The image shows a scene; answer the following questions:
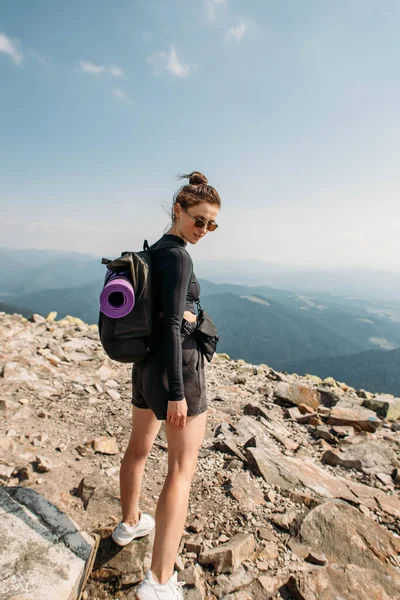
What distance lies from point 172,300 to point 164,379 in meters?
0.68

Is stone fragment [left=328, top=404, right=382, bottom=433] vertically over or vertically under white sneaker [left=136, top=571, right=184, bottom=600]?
under

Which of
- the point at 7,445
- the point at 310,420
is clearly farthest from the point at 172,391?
the point at 310,420

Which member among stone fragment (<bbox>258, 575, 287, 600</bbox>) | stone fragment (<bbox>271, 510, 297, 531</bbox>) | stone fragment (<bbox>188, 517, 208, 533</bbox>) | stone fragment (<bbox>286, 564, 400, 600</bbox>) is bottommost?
stone fragment (<bbox>188, 517, 208, 533</bbox>)

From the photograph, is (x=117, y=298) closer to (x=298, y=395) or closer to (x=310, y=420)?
(x=310, y=420)

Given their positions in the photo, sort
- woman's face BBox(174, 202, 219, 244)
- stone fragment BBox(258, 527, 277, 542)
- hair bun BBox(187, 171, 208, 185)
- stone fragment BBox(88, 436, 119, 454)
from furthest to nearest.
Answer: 1. stone fragment BBox(88, 436, 119, 454)
2. stone fragment BBox(258, 527, 277, 542)
3. hair bun BBox(187, 171, 208, 185)
4. woman's face BBox(174, 202, 219, 244)

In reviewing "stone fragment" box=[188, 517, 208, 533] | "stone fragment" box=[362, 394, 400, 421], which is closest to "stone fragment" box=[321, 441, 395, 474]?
"stone fragment" box=[362, 394, 400, 421]

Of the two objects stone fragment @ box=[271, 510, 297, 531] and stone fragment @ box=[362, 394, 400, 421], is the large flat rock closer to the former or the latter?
stone fragment @ box=[271, 510, 297, 531]

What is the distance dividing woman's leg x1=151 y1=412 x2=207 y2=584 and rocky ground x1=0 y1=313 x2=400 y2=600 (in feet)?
2.37

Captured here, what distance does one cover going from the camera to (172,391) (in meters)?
2.55

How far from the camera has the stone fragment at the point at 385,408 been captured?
905 centimetres

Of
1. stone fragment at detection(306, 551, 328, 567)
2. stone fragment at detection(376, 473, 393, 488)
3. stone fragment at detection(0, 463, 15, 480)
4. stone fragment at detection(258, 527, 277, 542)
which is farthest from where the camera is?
stone fragment at detection(376, 473, 393, 488)

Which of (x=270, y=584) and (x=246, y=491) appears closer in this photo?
(x=270, y=584)

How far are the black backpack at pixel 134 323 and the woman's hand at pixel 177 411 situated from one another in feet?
1.50

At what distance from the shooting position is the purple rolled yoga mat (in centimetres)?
247
